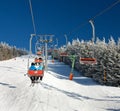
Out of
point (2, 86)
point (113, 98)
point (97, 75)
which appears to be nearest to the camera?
point (2, 86)

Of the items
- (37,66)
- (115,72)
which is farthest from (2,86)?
(115,72)

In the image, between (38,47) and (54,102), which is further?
(38,47)

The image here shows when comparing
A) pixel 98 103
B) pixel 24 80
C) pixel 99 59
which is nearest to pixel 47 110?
pixel 98 103

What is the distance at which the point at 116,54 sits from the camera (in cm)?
4559

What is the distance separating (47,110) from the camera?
2284 cm

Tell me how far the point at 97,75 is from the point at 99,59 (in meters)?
Result: 2.82

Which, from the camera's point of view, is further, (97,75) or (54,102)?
(97,75)

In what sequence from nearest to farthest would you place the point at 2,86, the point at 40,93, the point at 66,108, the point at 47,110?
the point at 47,110, the point at 66,108, the point at 40,93, the point at 2,86

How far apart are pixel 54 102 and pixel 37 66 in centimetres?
362

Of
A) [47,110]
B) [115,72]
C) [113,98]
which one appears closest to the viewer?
[47,110]

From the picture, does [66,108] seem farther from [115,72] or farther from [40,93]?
[115,72]

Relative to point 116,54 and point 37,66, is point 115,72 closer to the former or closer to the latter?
point 116,54

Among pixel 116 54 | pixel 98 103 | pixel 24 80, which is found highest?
pixel 116 54

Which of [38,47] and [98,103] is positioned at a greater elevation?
[38,47]
